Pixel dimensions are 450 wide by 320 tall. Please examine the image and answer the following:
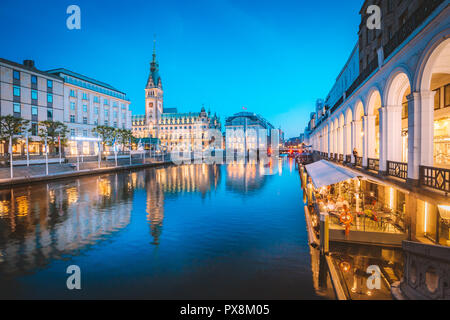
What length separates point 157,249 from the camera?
1246 cm

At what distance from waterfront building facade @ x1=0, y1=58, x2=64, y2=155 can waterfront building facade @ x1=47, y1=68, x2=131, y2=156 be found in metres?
3.20

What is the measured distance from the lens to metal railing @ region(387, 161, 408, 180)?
12617 mm

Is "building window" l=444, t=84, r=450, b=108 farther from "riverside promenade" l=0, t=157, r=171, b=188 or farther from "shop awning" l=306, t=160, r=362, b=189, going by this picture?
"riverside promenade" l=0, t=157, r=171, b=188

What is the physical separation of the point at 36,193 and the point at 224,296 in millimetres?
27318

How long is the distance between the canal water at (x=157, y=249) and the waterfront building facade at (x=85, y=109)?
1999 inches


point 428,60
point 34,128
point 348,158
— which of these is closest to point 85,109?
point 34,128

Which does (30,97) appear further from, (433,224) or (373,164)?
(433,224)

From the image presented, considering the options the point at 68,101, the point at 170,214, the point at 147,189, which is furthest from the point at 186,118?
→ the point at 170,214

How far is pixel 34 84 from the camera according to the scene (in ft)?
196

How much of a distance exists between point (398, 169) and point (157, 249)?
13.1 meters

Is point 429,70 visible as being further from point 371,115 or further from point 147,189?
point 147,189

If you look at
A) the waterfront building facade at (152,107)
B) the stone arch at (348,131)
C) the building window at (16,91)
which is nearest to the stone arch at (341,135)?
the stone arch at (348,131)

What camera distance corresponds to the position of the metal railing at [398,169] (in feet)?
41.4

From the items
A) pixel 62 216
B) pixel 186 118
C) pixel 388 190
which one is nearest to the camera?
pixel 388 190
